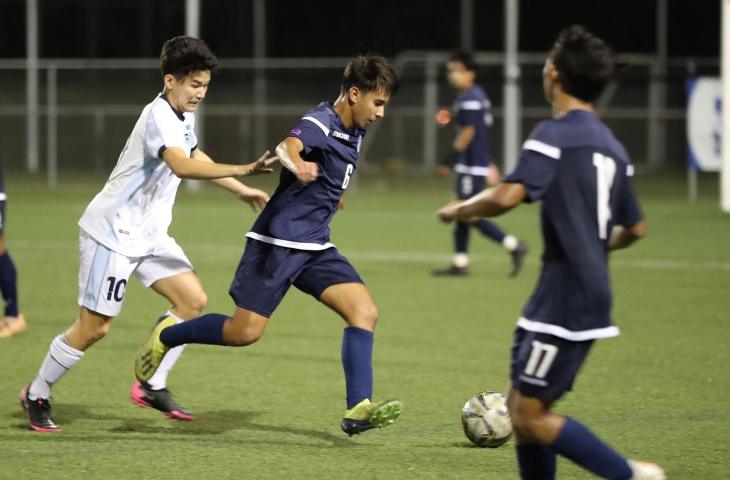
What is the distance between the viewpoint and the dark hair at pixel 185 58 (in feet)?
20.5

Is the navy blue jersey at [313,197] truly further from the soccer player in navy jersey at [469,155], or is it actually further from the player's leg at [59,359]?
the soccer player in navy jersey at [469,155]

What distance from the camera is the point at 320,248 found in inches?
248

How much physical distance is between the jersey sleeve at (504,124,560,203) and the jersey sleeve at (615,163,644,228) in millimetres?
284

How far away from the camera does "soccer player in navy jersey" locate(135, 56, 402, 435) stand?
244 inches

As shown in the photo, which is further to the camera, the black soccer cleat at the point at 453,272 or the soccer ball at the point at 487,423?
the black soccer cleat at the point at 453,272

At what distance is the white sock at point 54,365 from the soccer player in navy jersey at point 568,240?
2573 millimetres

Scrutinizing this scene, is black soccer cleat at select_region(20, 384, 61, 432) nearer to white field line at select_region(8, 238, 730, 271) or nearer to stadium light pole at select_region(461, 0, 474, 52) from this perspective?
white field line at select_region(8, 238, 730, 271)

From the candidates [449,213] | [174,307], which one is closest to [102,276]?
[174,307]

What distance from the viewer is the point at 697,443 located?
6.26m

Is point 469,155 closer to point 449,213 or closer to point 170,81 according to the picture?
point 170,81

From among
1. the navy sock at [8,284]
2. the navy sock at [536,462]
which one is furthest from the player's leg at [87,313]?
the navy sock at [8,284]

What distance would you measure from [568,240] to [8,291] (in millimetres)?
5864

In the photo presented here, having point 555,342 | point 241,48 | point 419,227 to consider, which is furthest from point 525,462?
point 241,48

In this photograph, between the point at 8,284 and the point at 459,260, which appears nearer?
the point at 8,284
